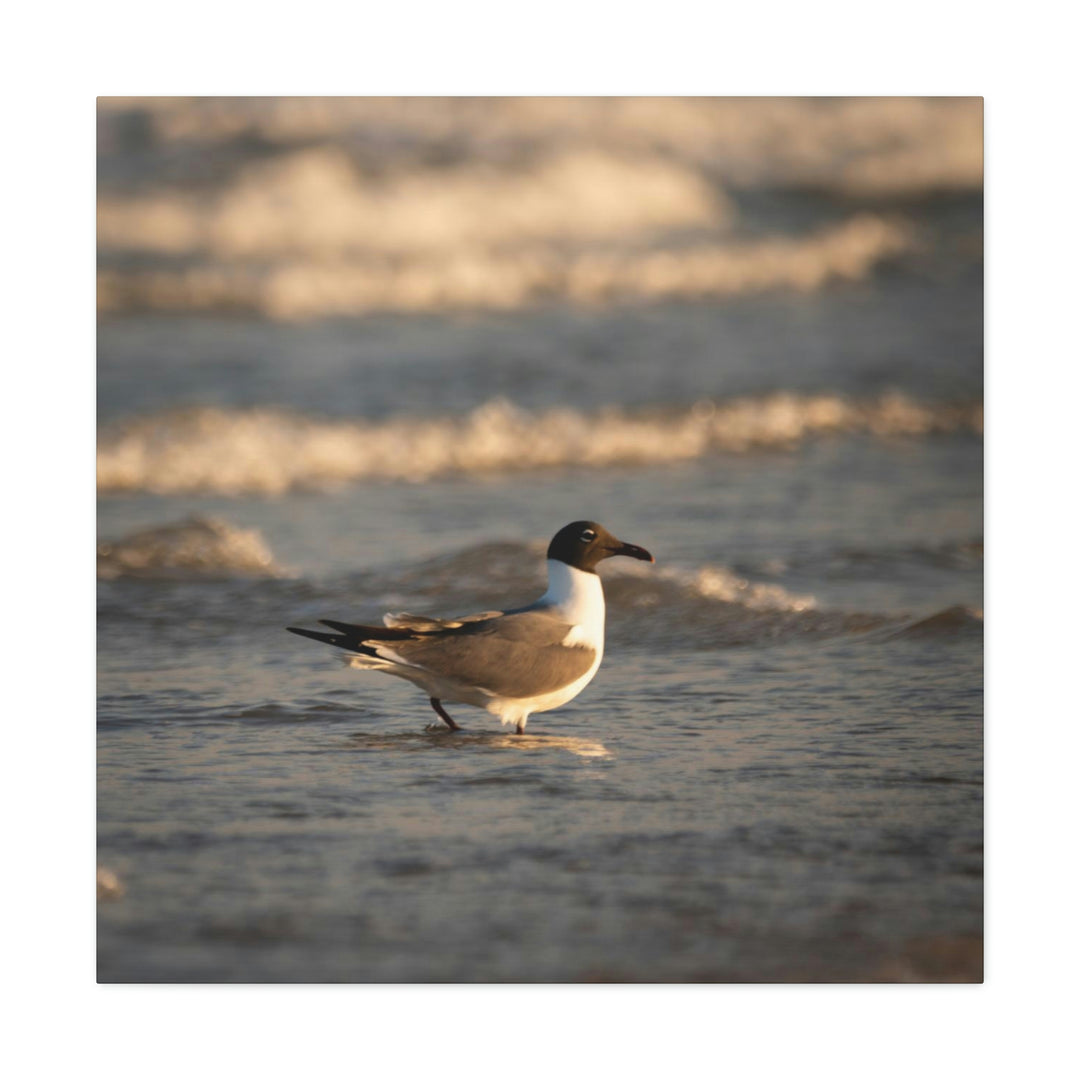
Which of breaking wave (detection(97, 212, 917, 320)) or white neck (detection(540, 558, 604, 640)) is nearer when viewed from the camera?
white neck (detection(540, 558, 604, 640))

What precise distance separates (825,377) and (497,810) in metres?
2.79

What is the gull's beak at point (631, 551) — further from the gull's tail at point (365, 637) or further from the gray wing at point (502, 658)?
the gull's tail at point (365, 637)

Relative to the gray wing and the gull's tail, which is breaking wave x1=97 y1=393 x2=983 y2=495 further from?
the gray wing

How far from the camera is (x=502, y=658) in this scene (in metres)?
4.04

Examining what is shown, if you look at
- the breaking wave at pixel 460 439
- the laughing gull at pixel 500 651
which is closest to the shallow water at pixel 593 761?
the laughing gull at pixel 500 651

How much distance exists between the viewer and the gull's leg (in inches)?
165

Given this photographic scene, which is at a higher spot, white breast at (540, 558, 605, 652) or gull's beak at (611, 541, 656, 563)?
gull's beak at (611, 541, 656, 563)

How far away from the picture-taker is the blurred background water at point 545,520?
3521 millimetres

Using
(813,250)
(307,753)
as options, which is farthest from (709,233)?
(307,753)

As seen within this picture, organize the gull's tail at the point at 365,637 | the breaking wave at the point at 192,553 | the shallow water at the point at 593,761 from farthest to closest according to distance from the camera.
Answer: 1. the breaking wave at the point at 192,553
2. the gull's tail at the point at 365,637
3. the shallow water at the point at 593,761

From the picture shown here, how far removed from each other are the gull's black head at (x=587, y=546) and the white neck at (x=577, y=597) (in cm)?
2

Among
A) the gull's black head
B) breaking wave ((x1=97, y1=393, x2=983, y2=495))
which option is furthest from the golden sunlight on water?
breaking wave ((x1=97, y1=393, x2=983, y2=495))

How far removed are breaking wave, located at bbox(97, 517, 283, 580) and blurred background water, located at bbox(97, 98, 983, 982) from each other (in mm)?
17

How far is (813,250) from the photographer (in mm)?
5609
